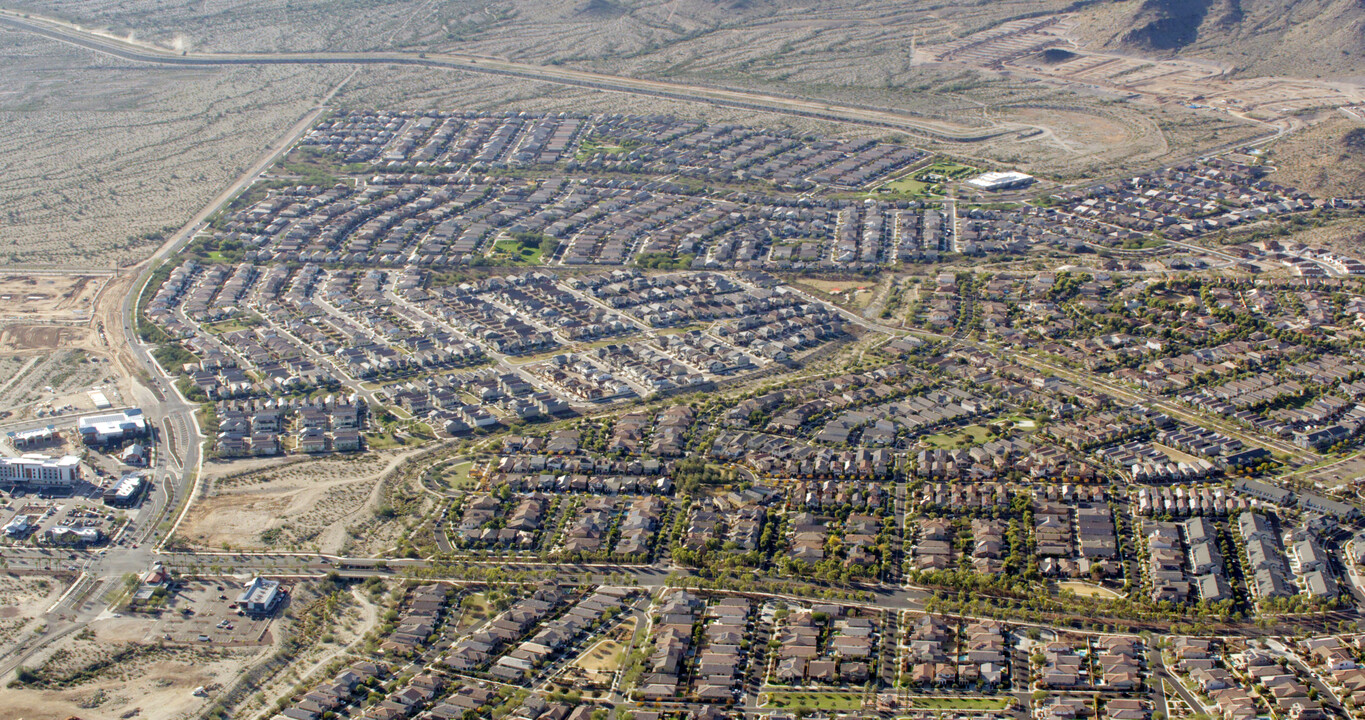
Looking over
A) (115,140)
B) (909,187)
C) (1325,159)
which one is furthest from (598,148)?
(1325,159)

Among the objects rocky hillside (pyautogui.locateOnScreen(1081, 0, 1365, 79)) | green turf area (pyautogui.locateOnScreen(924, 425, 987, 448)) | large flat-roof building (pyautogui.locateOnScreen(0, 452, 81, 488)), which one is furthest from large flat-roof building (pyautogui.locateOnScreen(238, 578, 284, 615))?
rocky hillside (pyautogui.locateOnScreen(1081, 0, 1365, 79))

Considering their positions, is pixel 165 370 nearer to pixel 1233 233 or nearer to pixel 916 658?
pixel 916 658

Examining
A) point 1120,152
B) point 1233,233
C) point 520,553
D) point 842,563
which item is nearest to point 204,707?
point 520,553

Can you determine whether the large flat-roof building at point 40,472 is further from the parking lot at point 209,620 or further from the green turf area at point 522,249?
the green turf area at point 522,249

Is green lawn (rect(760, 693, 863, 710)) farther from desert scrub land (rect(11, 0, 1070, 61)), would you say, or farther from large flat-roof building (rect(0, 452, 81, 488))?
desert scrub land (rect(11, 0, 1070, 61))

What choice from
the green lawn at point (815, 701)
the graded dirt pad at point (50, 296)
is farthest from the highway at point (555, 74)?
the green lawn at point (815, 701)
